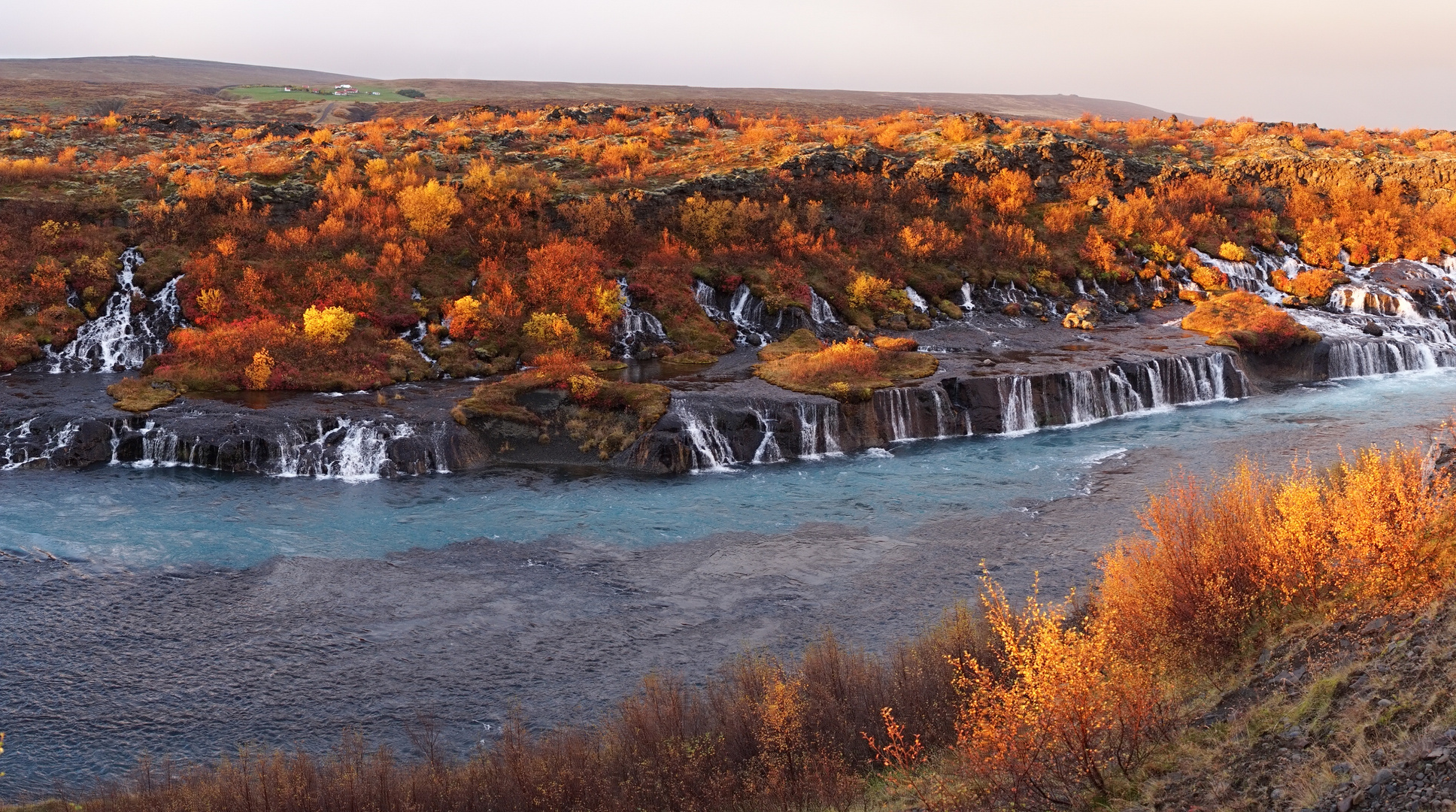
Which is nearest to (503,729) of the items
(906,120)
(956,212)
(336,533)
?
(336,533)

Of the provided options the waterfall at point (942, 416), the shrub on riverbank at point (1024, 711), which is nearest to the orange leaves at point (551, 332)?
the waterfall at point (942, 416)

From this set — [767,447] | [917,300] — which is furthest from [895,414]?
[917,300]

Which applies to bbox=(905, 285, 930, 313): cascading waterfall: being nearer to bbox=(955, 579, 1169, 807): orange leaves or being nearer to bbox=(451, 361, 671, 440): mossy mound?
bbox=(451, 361, 671, 440): mossy mound

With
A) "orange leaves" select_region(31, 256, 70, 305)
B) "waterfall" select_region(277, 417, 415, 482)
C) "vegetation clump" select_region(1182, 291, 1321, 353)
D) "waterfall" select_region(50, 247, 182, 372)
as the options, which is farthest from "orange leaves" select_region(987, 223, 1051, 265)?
"orange leaves" select_region(31, 256, 70, 305)

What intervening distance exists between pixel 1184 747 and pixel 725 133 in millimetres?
61829

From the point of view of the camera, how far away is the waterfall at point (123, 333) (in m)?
37.9

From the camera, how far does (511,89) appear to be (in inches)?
6240

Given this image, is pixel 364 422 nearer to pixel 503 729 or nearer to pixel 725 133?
pixel 503 729

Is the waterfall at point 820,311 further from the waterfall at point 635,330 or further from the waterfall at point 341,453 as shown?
the waterfall at point 341,453

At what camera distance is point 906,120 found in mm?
76062

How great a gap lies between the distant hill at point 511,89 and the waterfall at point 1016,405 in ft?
301

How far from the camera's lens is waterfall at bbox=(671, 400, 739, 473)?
31.1 metres

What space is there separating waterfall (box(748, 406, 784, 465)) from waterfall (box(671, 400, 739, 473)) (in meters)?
0.80

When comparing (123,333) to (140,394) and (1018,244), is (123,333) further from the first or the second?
(1018,244)
